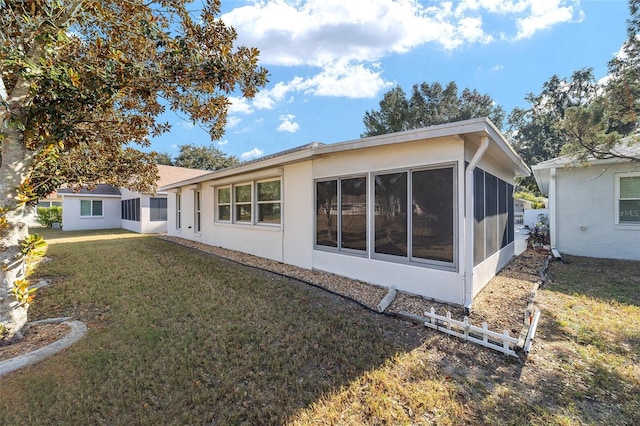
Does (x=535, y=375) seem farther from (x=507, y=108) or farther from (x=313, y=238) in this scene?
(x=507, y=108)

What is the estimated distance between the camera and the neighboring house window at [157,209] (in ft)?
59.6

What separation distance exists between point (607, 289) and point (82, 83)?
9397 mm

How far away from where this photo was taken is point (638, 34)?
942 cm

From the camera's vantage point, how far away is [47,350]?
11.4 ft

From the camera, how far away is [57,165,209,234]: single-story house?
1806 centimetres

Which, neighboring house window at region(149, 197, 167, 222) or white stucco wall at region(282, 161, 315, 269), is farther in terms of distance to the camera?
neighboring house window at region(149, 197, 167, 222)

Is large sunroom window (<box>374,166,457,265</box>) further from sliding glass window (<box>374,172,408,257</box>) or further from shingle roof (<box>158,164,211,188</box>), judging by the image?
shingle roof (<box>158,164,211,188</box>)

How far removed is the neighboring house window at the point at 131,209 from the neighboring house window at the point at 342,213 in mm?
16542

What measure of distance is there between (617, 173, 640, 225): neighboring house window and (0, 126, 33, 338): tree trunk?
13.1 metres

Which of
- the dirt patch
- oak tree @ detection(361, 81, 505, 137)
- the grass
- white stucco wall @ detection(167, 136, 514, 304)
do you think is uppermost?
oak tree @ detection(361, 81, 505, 137)

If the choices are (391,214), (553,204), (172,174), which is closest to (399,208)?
(391,214)

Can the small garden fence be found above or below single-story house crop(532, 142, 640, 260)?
below

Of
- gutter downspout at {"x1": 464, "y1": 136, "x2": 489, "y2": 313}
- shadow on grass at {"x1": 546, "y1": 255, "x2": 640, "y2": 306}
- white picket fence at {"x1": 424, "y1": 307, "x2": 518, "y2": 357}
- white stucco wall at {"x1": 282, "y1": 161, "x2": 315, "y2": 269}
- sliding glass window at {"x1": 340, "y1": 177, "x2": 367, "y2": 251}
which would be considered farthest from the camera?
white stucco wall at {"x1": 282, "y1": 161, "x2": 315, "y2": 269}

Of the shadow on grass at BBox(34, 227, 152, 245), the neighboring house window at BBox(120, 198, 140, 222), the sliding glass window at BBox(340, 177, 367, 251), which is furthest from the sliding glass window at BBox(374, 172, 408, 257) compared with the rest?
the neighboring house window at BBox(120, 198, 140, 222)
